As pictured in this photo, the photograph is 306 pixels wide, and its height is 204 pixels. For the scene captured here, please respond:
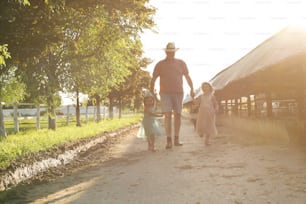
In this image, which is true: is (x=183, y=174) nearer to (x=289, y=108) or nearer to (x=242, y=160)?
(x=242, y=160)

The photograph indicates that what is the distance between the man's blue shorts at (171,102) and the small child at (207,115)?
3.17 ft

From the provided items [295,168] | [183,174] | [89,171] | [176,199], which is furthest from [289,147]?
[176,199]

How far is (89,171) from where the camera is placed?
20.9 ft

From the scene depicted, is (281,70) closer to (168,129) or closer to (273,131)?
(273,131)

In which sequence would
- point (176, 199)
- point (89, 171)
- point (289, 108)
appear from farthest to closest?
1. point (289, 108)
2. point (89, 171)
3. point (176, 199)

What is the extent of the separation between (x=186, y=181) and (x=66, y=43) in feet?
37.4

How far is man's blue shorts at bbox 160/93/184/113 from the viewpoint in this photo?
8773mm

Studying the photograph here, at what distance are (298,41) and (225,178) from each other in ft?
16.1

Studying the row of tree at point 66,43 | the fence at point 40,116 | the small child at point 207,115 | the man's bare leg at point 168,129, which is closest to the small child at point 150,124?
the man's bare leg at point 168,129

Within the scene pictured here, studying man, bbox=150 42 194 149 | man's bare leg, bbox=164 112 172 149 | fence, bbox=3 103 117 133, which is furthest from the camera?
fence, bbox=3 103 117 133

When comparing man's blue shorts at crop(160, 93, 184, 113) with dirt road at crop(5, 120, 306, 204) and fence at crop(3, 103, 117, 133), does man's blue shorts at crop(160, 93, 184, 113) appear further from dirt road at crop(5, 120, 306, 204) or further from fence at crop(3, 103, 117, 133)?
fence at crop(3, 103, 117, 133)

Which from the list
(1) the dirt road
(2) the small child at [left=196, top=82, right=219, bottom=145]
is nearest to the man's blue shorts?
(2) the small child at [left=196, top=82, right=219, bottom=145]

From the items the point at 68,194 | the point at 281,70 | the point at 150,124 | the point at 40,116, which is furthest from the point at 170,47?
the point at 40,116

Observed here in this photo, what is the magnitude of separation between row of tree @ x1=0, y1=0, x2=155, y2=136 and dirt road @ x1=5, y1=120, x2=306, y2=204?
2.79 m
